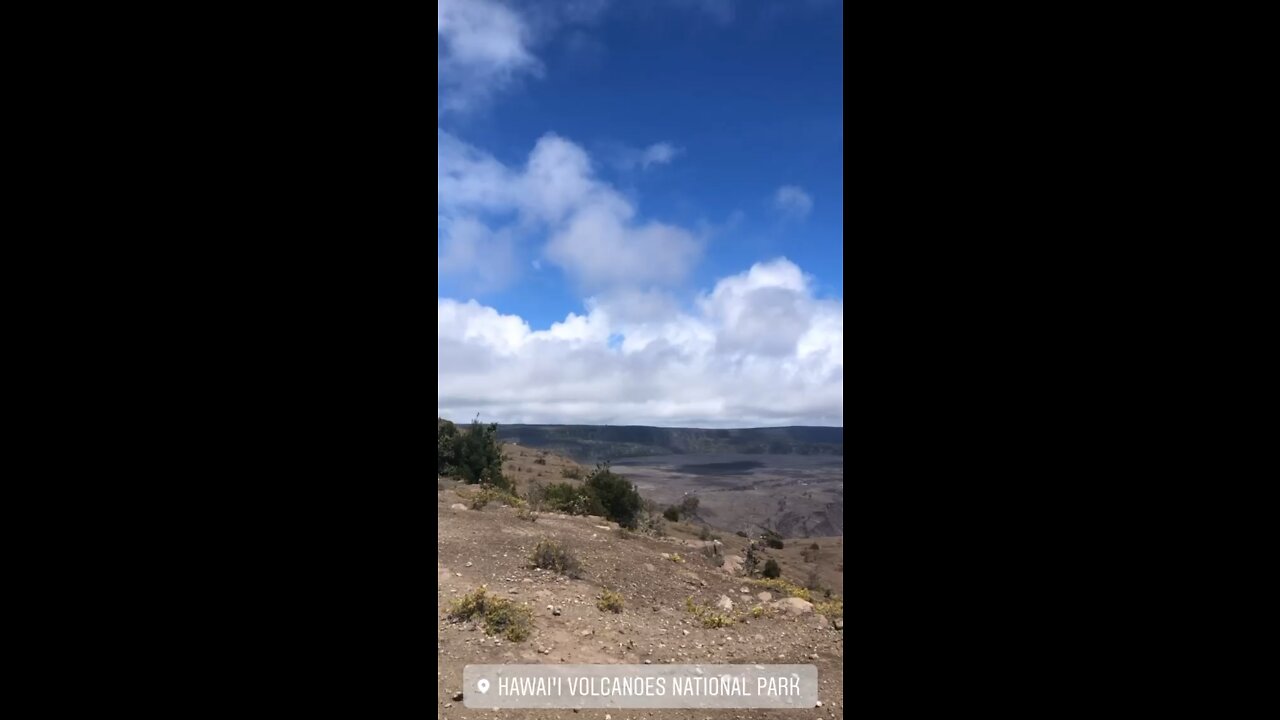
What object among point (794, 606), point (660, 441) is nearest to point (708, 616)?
point (794, 606)

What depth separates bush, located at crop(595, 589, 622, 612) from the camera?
5299mm

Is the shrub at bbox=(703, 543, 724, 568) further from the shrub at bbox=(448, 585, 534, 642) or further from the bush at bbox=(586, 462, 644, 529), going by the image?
the shrub at bbox=(448, 585, 534, 642)

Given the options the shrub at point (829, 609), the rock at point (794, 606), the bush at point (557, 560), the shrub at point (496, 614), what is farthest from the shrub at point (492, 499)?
the shrub at point (829, 609)

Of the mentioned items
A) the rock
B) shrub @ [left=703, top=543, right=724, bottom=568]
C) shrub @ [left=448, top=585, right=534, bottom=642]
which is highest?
shrub @ [left=448, top=585, right=534, bottom=642]

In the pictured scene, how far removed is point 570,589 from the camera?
18.6 ft

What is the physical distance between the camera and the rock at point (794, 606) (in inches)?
224

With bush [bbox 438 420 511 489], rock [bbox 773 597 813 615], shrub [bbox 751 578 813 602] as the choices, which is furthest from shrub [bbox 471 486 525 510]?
rock [bbox 773 597 813 615]

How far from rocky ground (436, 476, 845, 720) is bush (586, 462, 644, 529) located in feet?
6.31

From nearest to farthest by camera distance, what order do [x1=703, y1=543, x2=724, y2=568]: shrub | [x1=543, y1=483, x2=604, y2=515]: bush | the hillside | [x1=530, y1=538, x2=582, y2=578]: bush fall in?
[x1=530, y1=538, x2=582, y2=578]: bush, [x1=703, y1=543, x2=724, y2=568]: shrub, [x1=543, y1=483, x2=604, y2=515]: bush, the hillside

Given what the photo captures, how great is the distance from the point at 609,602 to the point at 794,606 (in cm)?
170

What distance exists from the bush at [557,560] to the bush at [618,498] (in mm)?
3182
